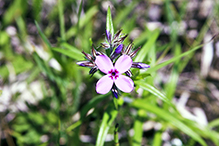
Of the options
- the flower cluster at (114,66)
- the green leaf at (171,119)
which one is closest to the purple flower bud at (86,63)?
the flower cluster at (114,66)

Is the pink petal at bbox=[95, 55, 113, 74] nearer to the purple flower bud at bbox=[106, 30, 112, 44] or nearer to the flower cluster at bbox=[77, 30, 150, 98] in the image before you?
the flower cluster at bbox=[77, 30, 150, 98]

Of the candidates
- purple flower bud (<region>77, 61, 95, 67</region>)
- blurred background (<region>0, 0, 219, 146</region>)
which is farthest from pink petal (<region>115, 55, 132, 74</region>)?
blurred background (<region>0, 0, 219, 146</region>)

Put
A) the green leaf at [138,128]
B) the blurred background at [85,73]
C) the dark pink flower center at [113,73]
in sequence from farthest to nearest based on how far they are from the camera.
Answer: the blurred background at [85,73], the green leaf at [138,128], the dark pink flower center at [113,73]

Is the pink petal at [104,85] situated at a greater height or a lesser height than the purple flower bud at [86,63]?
lesser

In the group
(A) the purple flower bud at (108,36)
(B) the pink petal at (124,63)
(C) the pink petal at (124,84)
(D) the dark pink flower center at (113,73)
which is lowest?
(C) the pink petal at (124,84)

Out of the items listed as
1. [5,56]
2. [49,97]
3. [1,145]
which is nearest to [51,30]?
[5,56]

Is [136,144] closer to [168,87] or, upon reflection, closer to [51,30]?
[168,87]

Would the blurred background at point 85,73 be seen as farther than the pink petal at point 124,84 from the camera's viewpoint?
Yes

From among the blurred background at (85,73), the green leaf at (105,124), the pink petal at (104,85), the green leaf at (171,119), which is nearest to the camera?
the pink petal at (104,85)

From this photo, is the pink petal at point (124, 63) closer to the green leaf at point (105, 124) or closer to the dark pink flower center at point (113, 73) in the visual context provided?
the dark pink flower center at point (113, 73)
